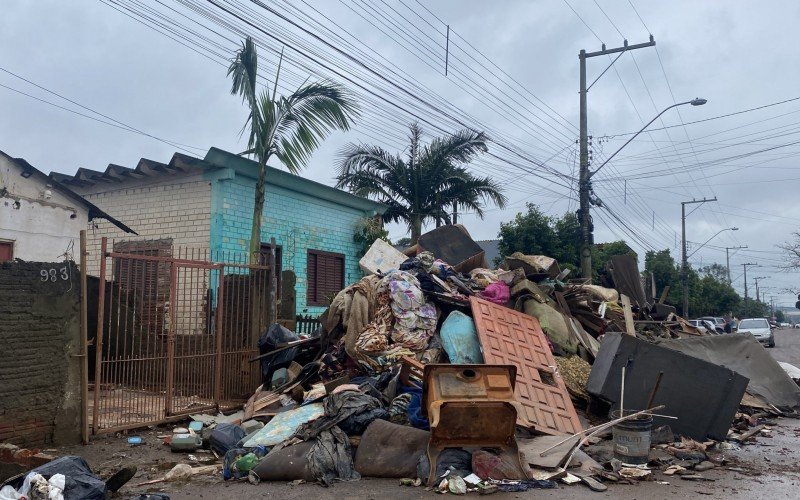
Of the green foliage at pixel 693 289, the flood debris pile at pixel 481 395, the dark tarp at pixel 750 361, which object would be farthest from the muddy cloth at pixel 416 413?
the green foliage at pixel 693 289

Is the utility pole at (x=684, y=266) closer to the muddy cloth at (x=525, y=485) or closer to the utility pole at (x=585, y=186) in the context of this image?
the utility pole at (x=585, y=186)

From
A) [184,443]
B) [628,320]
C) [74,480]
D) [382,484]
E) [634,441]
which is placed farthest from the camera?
[628,320]

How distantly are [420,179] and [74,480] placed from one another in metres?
14.0

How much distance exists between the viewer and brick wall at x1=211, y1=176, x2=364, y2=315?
1326 cm

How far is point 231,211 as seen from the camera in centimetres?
1338

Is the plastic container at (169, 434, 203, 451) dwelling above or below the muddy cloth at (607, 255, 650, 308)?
below

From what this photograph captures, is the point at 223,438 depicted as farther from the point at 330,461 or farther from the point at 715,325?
the point at 715,325

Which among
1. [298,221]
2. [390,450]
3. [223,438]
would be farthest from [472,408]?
[298,221]

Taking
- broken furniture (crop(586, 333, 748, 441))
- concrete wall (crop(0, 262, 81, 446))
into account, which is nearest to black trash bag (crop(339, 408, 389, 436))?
concrete wall (crop(0, 262, 81, 446))

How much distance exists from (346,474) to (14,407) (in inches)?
140

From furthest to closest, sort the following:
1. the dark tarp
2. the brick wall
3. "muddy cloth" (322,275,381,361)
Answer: the brick wall < the dark tarp < "muddy cloth" (322,275,381,361)

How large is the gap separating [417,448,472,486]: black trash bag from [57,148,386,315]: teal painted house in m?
6.50

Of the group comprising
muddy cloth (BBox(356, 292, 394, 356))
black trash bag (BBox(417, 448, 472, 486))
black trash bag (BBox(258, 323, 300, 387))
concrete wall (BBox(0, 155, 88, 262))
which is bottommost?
black trash bag (BBox(417, 448, 472, 486))

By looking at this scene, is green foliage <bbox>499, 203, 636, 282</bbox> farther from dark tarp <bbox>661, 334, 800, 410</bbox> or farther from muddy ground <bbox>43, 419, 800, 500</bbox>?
muddy ground <bbox>43, 419, 800, 500</bbox>
